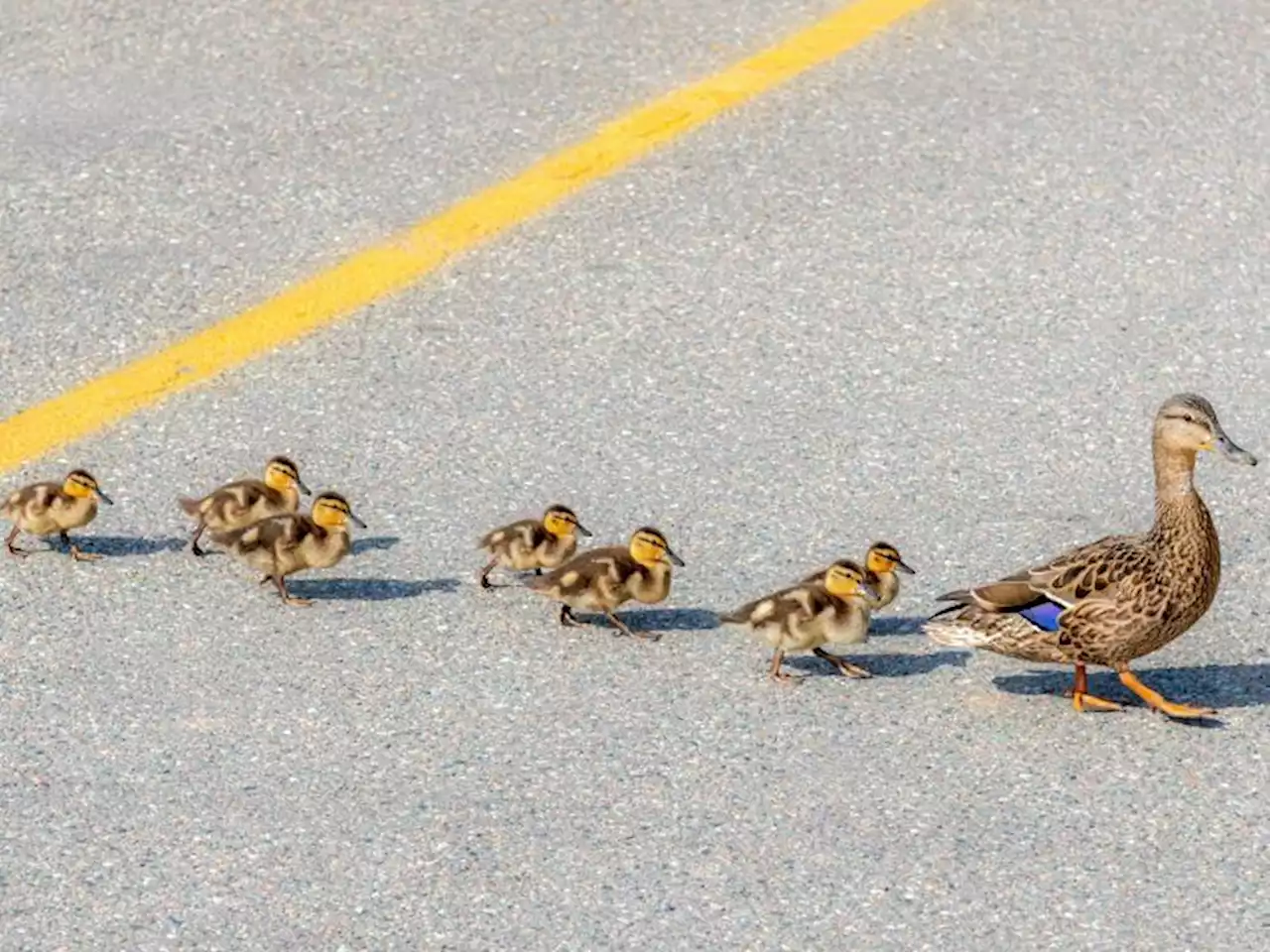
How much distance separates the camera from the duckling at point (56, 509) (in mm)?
7840

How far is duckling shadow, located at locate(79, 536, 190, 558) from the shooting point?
8.04 metres

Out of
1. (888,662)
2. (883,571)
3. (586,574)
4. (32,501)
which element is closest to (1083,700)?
(888,662)

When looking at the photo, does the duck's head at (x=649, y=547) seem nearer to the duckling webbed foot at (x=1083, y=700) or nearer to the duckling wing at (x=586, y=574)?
the duckling wing at (x=586, y=574)

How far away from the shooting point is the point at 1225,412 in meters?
8.75

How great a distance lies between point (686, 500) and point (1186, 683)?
1.55 metres

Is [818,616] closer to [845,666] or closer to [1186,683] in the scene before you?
[845,666]

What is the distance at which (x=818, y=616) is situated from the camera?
7316 mm

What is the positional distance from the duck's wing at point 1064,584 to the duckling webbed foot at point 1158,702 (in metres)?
0.20

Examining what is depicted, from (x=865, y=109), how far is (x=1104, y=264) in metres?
1.27

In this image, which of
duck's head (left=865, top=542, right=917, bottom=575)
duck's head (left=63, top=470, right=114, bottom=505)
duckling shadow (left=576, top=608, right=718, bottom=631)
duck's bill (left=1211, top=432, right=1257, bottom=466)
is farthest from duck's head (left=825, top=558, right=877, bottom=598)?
duck's head (left=63, top=470, right=114, bottom=505)

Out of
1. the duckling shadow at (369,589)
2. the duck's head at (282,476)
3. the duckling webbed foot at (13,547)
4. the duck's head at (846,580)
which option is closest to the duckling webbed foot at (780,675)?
the duck's head at (846,580)

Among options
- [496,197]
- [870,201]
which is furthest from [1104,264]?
[496,197]

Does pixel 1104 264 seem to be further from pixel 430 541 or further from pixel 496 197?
pixel 430 541

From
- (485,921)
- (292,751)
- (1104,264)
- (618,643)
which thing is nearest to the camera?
(485,921)
